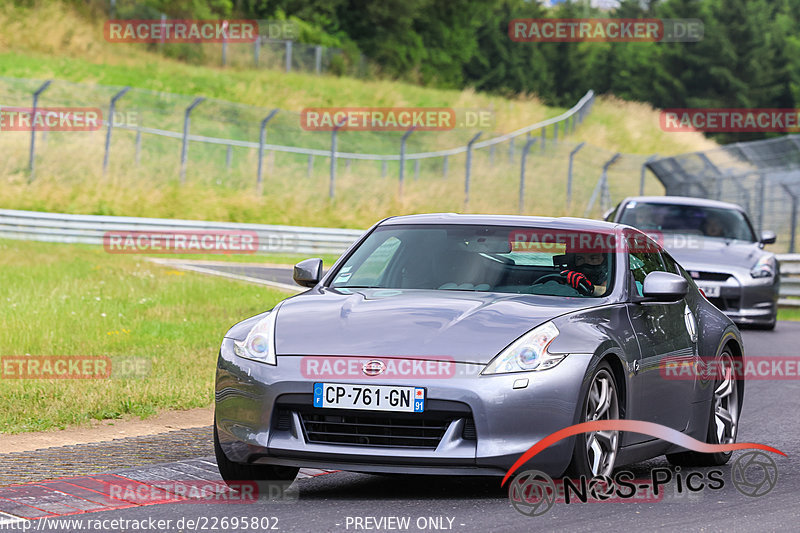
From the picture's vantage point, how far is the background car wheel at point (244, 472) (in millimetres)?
6660

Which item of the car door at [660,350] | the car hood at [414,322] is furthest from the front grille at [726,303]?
the car hood at [414,322]

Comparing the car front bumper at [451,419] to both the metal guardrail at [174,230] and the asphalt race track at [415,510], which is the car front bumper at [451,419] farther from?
the metal guardrail at [174,230]

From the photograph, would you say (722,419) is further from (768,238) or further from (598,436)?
(768,238)

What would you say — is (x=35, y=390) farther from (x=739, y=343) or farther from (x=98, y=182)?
(x=98, y=182)

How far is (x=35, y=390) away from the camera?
10281mm

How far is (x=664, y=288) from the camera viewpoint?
24.0ft

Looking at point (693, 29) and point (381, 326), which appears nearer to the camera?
point (381, 326)

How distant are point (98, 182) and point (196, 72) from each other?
906 inches

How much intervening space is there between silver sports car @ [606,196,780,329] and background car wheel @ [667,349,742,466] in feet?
28.3

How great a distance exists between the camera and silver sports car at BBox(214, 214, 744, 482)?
6.16 metres

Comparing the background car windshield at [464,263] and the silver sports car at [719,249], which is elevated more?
the background car windshield at [464,263]

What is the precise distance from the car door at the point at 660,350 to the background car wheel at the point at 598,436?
0.35m

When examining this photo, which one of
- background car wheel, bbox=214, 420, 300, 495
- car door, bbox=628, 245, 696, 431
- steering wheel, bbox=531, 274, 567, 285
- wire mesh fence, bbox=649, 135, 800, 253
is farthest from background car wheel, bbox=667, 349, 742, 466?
wire mesh fence, bbox=649, 135, 800, 253

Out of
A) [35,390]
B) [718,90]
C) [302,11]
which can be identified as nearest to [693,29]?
[718,90]
